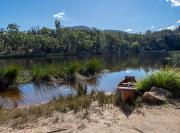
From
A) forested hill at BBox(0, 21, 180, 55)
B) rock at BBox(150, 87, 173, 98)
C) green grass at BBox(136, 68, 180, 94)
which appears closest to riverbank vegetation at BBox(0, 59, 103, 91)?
green grass at BBox(136, 68, 180, 94)

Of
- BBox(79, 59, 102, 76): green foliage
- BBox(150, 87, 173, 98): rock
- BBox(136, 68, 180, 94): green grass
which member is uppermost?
BBox(136, 68, 180, 94): green grass

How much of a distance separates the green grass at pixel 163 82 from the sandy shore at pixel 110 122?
1.70 m

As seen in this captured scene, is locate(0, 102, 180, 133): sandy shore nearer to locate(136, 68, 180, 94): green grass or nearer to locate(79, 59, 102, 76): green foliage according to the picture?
locate(136, 68, 180, 94): green grass

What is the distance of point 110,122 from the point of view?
6.56 metres

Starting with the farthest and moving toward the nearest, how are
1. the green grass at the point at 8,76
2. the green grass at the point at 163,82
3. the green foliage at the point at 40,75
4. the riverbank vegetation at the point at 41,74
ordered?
1. the green foliage at the point at 40,75
2. the riverbank vegetation at the point at 41,74
3. the green grass at the point at 8,76
4. the green grass at the point at 163,82

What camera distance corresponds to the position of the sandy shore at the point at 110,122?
239 inches

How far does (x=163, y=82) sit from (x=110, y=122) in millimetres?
3555

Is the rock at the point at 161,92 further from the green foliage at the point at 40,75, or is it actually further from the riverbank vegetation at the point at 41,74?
the green foliage at the point at 40,75

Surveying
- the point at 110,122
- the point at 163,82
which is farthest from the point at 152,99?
the point at 110,122

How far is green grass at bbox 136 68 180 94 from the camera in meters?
9.40

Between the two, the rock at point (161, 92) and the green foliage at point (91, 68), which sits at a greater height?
the rock at point (161, 92)

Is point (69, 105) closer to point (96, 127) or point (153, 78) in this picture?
point (96, 127)

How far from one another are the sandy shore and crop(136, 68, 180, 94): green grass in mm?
1697

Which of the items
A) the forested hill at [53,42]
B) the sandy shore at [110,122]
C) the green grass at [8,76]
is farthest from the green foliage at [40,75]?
the forested hill at [53,42]
